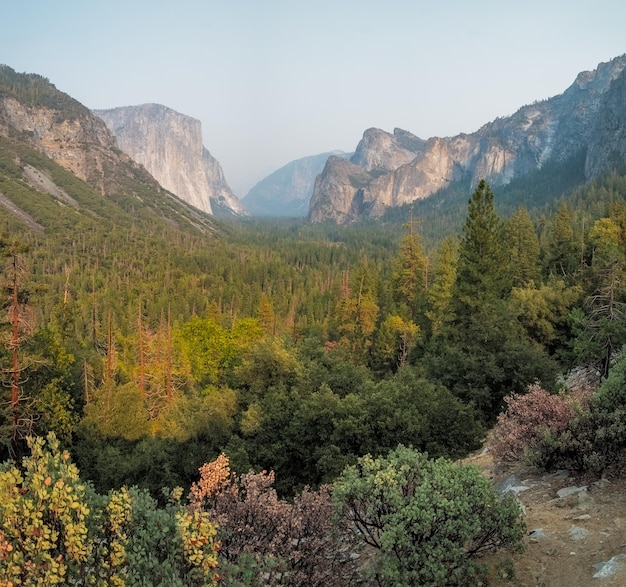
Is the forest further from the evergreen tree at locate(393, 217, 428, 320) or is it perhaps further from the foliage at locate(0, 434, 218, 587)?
the evergreen tree at locate(393, 217, 428, 320)

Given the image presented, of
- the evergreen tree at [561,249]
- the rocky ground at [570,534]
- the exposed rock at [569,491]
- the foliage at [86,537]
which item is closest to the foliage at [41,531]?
the foliage at [86,537]

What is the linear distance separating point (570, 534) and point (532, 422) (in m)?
3.68

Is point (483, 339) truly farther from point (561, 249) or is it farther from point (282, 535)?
point (561, 249)

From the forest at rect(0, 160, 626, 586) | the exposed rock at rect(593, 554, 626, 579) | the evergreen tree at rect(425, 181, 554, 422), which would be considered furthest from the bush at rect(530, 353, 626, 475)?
the evergreen tree at rect(425, 181, 554, 422)

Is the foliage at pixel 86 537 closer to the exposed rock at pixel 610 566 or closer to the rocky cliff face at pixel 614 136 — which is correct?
the exposed rock at pixel 610 566

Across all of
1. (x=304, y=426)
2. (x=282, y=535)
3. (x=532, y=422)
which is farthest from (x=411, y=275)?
(x=282, y=535)

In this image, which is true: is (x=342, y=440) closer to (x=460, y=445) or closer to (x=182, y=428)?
(x=460, y=445)

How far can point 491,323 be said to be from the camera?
84.7 ft

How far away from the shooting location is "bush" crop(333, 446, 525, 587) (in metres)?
7.39

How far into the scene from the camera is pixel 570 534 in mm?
9023

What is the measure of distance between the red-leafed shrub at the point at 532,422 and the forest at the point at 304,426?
35cm

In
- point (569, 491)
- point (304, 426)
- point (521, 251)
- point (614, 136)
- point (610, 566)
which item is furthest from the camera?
point (614, 136)

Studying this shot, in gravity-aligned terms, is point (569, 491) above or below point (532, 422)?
below

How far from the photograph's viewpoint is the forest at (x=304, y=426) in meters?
6.72
